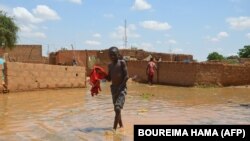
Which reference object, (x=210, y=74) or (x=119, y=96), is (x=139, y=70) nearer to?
(x=210, y=74)

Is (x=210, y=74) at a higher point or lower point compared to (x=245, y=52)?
lower

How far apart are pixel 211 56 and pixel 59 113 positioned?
1511 inches

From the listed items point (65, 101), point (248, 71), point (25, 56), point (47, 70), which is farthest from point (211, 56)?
point (65, 101)

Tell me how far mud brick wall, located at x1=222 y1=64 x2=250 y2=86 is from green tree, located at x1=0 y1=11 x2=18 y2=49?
62.7 ft

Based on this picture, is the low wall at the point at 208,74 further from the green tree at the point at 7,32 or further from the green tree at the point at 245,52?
the green tree at the point at 245,52

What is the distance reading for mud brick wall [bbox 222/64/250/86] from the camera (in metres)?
21.0

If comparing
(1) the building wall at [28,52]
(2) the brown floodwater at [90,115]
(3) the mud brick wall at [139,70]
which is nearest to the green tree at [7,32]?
(1) the building wall at [28,52]

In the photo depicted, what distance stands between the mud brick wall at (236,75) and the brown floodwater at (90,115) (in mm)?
6916

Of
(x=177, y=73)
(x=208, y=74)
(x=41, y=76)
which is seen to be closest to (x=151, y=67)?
(x=177, y=73)

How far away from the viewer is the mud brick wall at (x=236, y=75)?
2103cm

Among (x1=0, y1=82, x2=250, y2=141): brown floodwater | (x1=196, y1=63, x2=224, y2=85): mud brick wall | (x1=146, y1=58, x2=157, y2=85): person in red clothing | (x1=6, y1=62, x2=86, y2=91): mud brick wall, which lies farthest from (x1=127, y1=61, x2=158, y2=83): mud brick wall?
(x1=0, y1=82, x2=250, y2=141): brown floodwater

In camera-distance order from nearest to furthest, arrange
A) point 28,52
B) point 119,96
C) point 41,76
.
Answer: point 119,96, point 41,76, point 28,52

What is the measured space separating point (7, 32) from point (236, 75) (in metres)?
19.6

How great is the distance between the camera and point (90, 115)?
10273 mm
